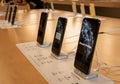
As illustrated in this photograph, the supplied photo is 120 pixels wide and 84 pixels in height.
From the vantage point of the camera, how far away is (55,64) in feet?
3.06

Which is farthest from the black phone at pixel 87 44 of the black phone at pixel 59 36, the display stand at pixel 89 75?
the black phone at pixel 59 36

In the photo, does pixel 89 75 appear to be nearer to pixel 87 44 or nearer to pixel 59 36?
pixel 87 44

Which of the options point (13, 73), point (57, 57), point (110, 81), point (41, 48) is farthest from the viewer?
point (41, 48)

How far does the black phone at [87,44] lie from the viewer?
73 centimetres

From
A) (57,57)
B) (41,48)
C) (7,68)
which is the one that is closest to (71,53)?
(57,57)

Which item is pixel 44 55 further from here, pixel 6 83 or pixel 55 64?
pixel 6 83

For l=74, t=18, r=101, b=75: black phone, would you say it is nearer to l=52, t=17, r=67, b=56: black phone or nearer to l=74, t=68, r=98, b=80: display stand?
l=74, t=68, r=98, b=80: display stand

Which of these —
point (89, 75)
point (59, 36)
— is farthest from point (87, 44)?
point (59, 36)

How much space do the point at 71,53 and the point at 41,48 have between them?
209 mm

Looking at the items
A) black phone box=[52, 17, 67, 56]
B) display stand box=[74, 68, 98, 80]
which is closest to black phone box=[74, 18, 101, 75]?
display stand box=[74, 68, 98, 80]

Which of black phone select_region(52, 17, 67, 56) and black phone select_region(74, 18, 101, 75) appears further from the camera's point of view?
black phone select_region(52, 17, 67, 56)

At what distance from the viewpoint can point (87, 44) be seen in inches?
30.1

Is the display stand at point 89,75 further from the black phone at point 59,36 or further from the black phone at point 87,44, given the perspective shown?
the black phone at point 59,36

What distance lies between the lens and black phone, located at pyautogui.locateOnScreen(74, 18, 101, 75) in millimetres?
732
